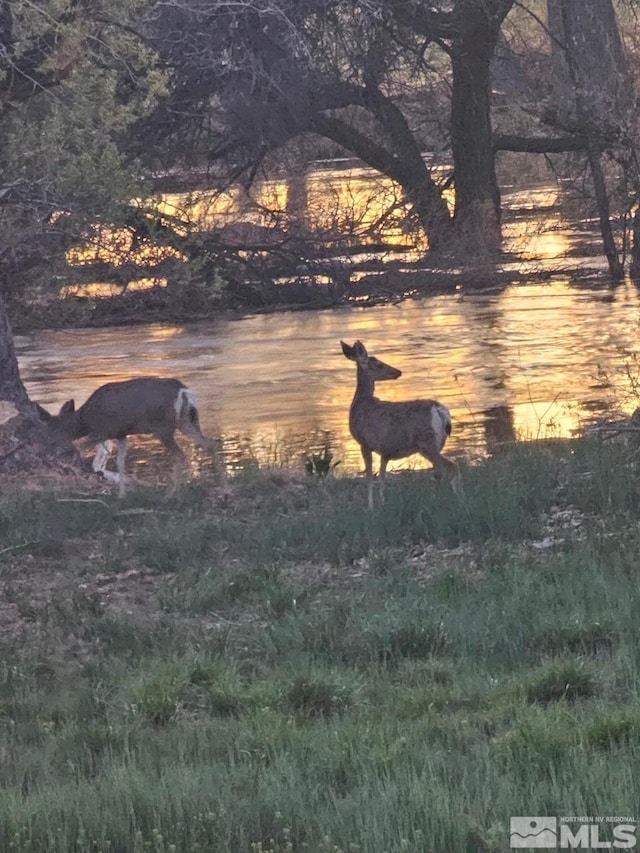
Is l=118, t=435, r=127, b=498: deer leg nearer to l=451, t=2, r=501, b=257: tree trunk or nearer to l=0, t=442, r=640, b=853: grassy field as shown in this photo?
l=0, t=442, r=640, b=853: grassy field

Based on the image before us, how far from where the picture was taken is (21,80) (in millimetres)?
13266

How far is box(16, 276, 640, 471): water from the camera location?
17672 mm

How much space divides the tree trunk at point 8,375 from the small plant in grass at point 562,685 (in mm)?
9321

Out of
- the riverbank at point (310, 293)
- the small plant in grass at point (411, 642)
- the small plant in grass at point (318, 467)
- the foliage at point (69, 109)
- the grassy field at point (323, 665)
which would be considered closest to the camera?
the grassy field at point (323, 665)

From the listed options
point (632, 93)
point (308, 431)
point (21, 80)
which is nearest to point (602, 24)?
point (632, 93)

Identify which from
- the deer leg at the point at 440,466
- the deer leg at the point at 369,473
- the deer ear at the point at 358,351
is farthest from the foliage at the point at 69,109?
the deer leg at the point at 440,466

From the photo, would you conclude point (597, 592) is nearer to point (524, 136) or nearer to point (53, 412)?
point (53, 412)

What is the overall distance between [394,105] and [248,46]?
29.2ft

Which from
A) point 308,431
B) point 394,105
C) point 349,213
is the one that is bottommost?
point 308,431

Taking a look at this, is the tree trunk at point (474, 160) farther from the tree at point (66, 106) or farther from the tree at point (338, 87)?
the tree at point (66, 106)

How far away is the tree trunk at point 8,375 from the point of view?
1499 centimetres

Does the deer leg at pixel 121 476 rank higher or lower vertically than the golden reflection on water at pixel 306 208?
lower

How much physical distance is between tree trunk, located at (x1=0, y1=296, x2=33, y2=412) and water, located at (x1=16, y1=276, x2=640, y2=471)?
1848 millimetres

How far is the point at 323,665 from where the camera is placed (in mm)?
7234
